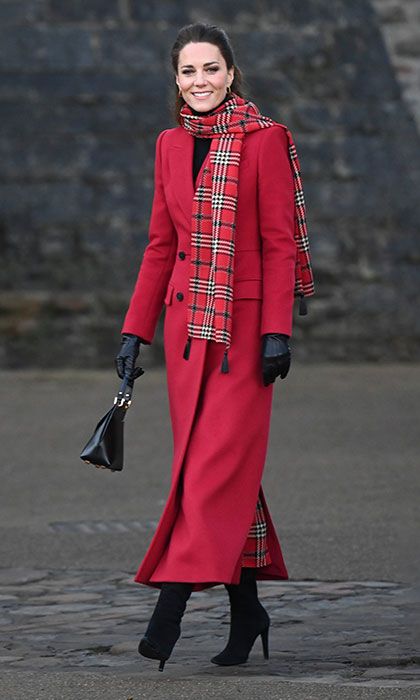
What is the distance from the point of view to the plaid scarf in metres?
4.53

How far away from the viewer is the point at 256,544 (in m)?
4.64

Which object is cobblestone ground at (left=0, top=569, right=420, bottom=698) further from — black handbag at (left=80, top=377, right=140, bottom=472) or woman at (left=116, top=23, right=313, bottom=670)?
black handbag at (left=80, top=377, right=140, bottom=472)

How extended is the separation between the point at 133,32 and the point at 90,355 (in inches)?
93.7

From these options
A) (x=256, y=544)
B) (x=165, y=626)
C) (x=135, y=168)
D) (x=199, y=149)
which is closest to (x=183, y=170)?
(x=199, y=149)

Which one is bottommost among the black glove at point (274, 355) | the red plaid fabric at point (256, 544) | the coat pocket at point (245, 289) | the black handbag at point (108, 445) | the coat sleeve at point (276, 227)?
the red plaid fabric at point (256, 544)

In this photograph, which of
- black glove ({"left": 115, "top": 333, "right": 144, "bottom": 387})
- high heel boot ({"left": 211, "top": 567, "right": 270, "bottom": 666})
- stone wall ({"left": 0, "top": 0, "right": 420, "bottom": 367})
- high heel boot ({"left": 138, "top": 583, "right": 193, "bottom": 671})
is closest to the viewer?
high heel boot ({"left": 138, "top": 583, "right": 193, "bottom": 671})

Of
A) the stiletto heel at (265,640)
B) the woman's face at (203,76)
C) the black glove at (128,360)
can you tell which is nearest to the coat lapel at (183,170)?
the woman's face at (203,76)

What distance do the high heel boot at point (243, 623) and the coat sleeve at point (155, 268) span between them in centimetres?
75

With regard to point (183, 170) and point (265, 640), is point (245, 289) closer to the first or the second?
point (183, 170)

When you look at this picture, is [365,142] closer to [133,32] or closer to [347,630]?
[133,32]

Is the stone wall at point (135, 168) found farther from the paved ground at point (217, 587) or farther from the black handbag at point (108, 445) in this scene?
the black handbag at point (108, 445)

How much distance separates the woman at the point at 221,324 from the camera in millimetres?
4461

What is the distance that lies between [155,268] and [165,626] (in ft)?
3.40

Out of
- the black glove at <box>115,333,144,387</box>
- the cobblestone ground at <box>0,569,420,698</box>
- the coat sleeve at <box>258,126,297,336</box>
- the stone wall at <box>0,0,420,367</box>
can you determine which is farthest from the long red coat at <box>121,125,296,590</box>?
the stone wall at <box>0,0,420,367</box>
